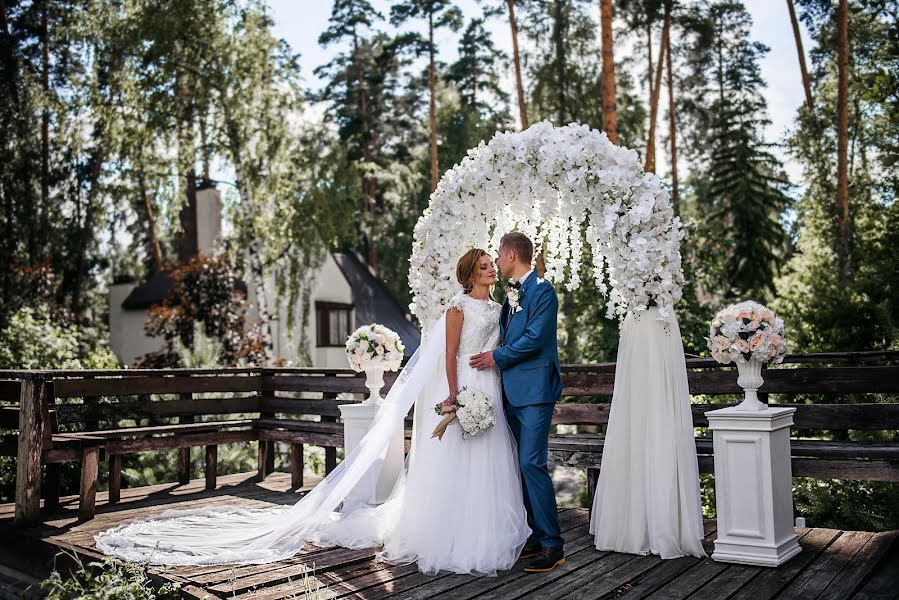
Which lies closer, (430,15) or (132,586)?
(132,586)

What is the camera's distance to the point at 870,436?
8531 mm

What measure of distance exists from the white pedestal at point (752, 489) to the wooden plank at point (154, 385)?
6001mm

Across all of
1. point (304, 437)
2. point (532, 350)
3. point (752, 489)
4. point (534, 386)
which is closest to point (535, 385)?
point (534, 386)

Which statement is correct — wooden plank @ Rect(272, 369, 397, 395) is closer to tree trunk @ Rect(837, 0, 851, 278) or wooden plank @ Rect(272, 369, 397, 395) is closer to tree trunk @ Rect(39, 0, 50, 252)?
tree trunk @ Rect(837, 0, 851, 278)

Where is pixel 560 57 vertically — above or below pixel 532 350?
above

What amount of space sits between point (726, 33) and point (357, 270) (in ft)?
46.4

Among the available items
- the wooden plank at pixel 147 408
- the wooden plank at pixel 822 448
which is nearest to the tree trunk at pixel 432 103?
the wooden plank at pixel 147 408

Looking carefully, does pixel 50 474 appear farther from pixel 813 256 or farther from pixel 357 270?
pixel 357 270

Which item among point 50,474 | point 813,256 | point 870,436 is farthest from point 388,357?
point 813,256

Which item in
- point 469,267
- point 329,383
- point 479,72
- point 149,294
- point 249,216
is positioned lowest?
point 329,383

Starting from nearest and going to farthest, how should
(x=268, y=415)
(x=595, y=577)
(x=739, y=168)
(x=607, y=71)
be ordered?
1. (x=595, y=577)
2. (x=268, y=415)
3. (x=607, y=71)
4. (x=739, y=168)

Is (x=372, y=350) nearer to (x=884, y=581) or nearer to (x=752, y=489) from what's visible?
(x=752, y=489)

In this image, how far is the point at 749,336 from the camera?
5633 millimetres

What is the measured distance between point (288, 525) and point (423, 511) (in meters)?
1.09
